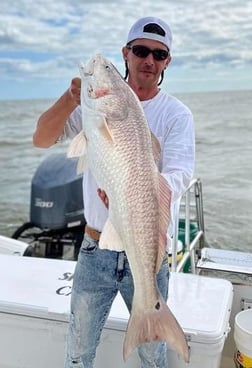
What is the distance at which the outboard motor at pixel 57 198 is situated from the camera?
13.6ft

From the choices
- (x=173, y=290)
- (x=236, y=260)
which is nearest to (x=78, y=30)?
(x=236, y=260)

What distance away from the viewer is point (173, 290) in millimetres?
2467

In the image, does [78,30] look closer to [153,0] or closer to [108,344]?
[153,0]

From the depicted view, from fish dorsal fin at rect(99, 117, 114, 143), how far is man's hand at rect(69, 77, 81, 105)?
232 millimetres

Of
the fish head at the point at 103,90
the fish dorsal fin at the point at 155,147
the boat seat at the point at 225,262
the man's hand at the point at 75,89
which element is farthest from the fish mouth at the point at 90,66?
the boat seat at the point at 225,262

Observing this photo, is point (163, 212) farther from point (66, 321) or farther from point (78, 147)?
point (66, 321)

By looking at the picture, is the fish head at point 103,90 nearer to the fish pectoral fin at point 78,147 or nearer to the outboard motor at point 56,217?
the fish pectoral fin at point 78,147

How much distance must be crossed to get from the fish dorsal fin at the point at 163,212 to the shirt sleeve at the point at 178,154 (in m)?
0.08

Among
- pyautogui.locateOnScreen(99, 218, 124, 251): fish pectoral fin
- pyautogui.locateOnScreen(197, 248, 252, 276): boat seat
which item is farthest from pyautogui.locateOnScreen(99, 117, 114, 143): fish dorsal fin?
pyautogui.locateOnScreen(197, 248, 252, 276): boat seat

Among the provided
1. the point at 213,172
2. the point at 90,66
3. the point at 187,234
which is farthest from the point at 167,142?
the point at 213,172

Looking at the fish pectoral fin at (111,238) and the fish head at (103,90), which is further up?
the fish head at (103,90)

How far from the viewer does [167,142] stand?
68.4 inches

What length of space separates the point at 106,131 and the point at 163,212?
1.00 ft

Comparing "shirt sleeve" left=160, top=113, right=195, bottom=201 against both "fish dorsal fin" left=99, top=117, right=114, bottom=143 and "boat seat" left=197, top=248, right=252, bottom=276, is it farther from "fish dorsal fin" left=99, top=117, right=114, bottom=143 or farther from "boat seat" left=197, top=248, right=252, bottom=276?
"boat seat" left=197, top=248, right=252, bottom=276
